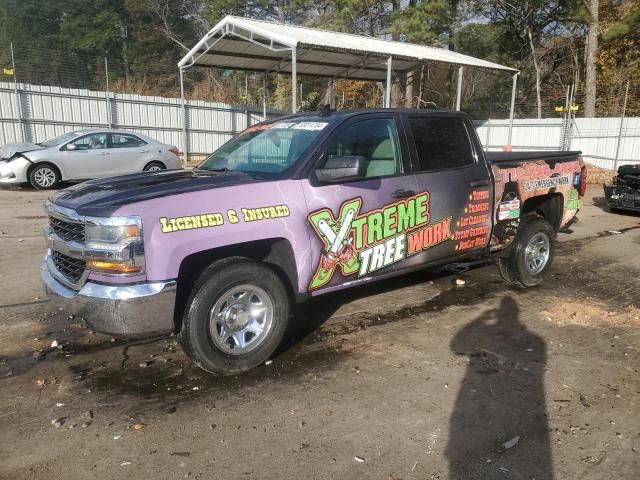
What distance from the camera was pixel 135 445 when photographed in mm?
2934

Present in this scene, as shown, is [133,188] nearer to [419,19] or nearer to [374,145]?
[374,145]

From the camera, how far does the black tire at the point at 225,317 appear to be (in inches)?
137

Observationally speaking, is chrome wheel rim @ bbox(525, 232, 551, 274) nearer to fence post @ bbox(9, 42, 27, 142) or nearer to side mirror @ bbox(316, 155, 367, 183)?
side mirror @ bbox(316, 155, 367, 183)

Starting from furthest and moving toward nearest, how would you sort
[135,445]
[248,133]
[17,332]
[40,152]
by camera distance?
[40,152], [248,133], [17,332], [135,445]

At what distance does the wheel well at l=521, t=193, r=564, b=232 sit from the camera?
617 centimetres

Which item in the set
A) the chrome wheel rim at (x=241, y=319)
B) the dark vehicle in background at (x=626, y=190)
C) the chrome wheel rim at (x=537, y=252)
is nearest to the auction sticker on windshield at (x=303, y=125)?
the chrome wheel rim at (x=241, y=319)

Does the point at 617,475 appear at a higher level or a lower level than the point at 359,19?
lower

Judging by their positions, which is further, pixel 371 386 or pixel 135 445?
pixel 371 386

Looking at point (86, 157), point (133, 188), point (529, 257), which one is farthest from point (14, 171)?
point (529, 257)

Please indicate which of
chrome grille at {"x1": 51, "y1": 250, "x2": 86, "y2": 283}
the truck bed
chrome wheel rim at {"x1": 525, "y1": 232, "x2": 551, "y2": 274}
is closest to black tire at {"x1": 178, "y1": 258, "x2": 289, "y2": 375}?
chrome grille at {"x1": 51, "y1": 250, "x2": 86, "y2": 283}

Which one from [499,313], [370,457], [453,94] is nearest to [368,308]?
[499,313]

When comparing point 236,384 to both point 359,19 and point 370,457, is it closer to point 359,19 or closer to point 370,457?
point 370,457

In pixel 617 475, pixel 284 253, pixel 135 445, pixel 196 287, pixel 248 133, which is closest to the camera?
pixel 617 475

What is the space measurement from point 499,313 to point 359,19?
2730 cm
